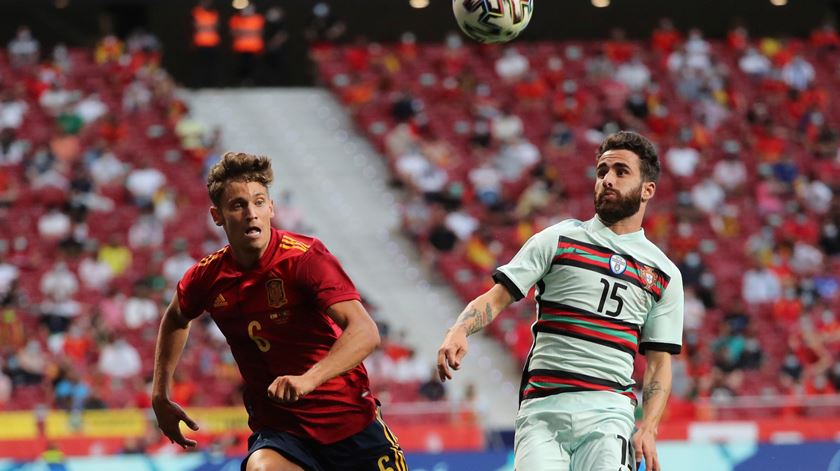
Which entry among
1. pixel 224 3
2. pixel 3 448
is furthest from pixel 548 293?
pixel 224 3

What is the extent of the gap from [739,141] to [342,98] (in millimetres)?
6705

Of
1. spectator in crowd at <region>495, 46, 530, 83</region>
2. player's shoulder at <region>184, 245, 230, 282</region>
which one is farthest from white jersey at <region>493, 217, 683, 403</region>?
spectator in crowd at <region>495, 46, 530, 83</region>

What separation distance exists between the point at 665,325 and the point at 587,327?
0.39 m

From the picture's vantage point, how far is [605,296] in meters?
5.68

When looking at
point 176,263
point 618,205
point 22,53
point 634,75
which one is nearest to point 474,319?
point 618,205

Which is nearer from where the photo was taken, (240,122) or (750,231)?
(750,231)

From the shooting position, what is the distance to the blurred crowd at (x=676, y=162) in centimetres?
1706

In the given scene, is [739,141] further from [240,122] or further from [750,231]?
[240,122]

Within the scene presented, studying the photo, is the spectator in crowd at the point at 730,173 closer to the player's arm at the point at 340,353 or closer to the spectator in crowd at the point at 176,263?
the spectator in crowd at the point at 176,263

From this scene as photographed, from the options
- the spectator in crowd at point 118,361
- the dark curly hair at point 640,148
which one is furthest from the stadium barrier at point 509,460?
the spectator in crowd at point 118,361

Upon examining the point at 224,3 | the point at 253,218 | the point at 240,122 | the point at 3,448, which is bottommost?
the point at 3,448

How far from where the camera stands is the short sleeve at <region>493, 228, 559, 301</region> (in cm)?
555

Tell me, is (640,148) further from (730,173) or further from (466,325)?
(730,173)

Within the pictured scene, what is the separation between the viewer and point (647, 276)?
5.78 metres
